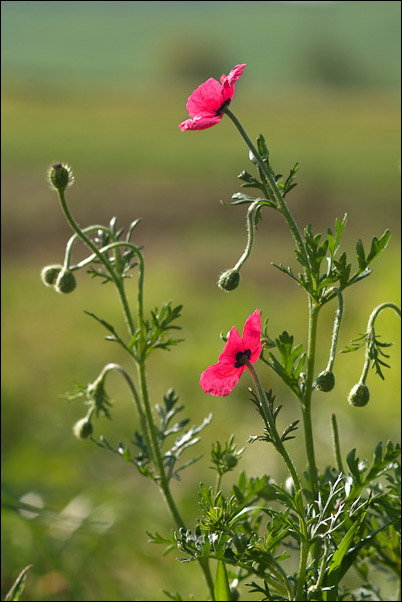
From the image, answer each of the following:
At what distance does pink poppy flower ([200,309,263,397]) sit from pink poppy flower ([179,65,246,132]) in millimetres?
183

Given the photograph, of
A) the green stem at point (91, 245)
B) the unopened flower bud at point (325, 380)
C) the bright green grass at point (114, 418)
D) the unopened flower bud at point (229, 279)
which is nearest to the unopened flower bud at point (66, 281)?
the green stem at point (91, 245)

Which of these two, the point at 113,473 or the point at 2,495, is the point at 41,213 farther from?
the point at 2,495

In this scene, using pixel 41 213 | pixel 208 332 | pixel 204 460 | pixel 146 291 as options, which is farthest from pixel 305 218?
pixel 204 460

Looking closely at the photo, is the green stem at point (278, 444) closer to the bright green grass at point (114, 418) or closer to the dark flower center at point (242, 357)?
the dark flower center at point (242, 357)

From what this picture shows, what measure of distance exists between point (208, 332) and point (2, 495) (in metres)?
2.97

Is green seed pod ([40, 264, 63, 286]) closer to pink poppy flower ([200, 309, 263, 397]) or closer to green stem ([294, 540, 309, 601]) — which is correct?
pink poppy flower ([200, 309, 263, 397])

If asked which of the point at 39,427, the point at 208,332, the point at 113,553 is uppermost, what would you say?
the point at 208,332

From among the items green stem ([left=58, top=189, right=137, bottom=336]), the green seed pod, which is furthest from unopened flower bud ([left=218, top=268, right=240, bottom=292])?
the green seed pod

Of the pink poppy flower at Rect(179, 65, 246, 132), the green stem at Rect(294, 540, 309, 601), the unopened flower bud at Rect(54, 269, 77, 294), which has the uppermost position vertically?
the unopened flower bud at Rect(54, 269, 77, 294)

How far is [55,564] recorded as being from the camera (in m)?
1.36

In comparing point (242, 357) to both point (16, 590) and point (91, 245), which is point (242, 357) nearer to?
point (91, 245)

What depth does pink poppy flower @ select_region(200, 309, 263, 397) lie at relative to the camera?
0.68 metres

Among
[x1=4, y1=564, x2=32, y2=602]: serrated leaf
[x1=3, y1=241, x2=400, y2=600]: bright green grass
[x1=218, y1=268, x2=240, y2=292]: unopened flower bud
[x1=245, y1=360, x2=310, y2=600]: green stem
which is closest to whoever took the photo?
[x1=245, y1=360, x2=310, y2=600]: green stem

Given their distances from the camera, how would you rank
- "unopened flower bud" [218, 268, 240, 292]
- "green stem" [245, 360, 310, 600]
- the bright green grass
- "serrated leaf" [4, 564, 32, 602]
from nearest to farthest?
"green stem" [245, 360, 310, 600] → "unopened flower bud" [218, 268, 240, 292] → "serrated leaf" [4, 564, 32, 602] → the bright green grass
